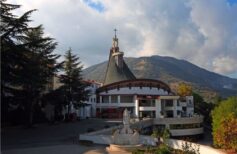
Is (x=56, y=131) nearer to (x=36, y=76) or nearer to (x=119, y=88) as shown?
(x=36, y=76)

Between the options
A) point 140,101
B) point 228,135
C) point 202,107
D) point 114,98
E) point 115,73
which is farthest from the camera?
point 115,73

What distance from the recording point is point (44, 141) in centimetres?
3484

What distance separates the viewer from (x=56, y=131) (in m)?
42.3

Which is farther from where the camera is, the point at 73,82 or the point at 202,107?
the point at 202,107

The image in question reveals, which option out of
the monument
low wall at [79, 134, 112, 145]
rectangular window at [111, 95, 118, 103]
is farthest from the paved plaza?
rectangular window at [111, 95, 118, 103]

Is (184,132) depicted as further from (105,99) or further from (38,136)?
(38,136)

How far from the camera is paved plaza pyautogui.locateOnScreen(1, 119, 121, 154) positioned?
95.3 ft

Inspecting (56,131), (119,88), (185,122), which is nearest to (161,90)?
(119,88)

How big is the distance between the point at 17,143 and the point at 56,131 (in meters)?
9.40

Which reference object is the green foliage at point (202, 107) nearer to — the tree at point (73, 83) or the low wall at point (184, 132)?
the low wall at point (184, 132)

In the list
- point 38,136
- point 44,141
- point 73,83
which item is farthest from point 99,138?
point 73,83

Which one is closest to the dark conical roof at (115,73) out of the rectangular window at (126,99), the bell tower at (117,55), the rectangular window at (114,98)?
the bell tower at (117,55)

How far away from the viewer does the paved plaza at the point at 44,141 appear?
29.1 metres

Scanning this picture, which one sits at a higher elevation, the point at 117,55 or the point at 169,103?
the point at 117,55
